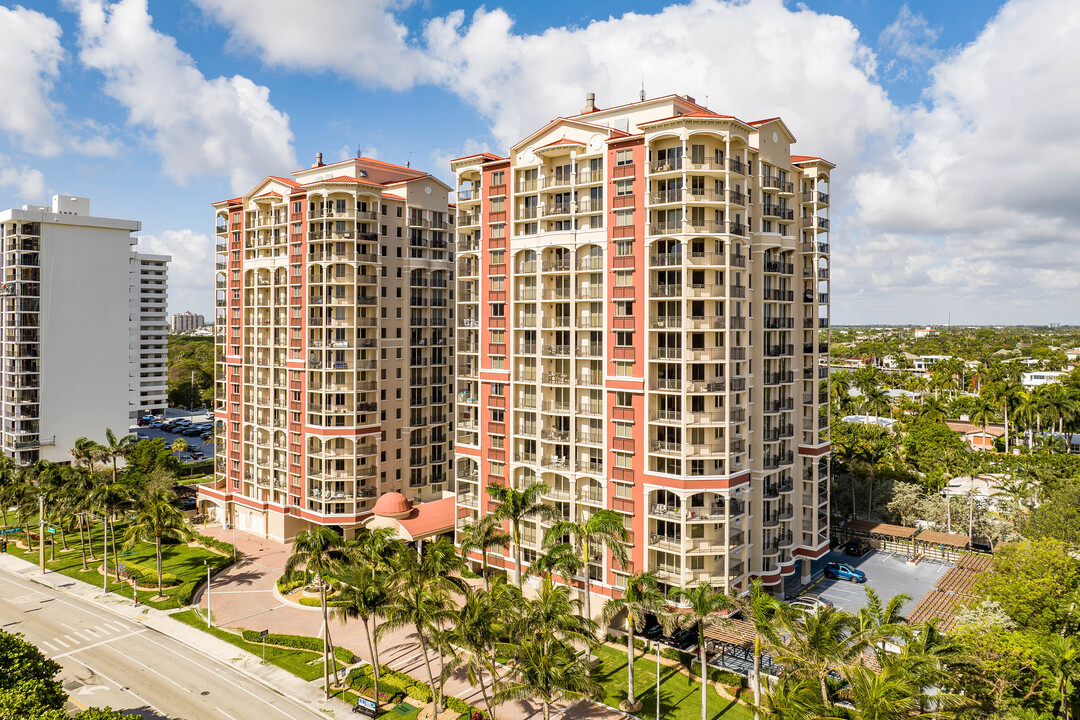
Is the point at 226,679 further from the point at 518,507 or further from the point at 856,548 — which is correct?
the point at 856,548

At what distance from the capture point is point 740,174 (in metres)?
53.0

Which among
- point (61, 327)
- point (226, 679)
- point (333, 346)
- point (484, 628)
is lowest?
point (226, 679)

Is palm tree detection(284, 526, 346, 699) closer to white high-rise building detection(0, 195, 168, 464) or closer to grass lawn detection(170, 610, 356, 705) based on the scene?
grass lawn detection(170, 610, 356, 705)

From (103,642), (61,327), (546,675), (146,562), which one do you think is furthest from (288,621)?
(61,327)

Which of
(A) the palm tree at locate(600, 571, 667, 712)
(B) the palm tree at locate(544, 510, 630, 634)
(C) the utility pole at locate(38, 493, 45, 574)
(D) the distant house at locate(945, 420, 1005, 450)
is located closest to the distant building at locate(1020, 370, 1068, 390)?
(D) the distant house at locate(945, 420, 1005, 450)

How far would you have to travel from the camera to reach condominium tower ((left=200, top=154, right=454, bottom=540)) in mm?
74562

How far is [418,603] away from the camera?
134ft

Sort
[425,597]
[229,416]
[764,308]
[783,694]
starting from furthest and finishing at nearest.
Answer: [229,416] < [764,308] < [425,597] < [783,694]

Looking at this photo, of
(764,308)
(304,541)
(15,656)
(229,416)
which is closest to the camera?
(15,656)

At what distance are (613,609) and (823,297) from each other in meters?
39.5

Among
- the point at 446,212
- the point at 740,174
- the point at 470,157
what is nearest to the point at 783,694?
the point at 740,174

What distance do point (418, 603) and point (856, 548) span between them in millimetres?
52819

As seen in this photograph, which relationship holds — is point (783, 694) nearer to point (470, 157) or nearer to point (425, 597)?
point (425, 597)

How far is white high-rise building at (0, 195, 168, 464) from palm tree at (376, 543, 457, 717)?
3425 inches
